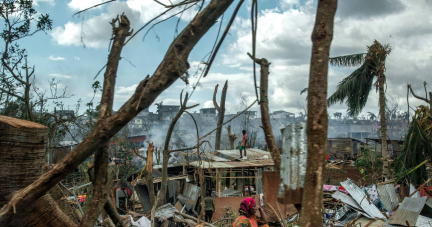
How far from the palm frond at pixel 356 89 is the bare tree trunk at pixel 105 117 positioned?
14333 mm

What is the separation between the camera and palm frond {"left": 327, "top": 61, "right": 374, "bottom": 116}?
48.8 feet

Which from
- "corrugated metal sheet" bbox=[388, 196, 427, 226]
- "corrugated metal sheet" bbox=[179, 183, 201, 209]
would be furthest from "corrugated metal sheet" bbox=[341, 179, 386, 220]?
"corrugated metal sheet" bbox=[179, 183, 201, 209]

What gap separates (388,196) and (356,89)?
298 inches

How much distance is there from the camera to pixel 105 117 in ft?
7.34

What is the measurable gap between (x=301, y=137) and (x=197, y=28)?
3.05 feet

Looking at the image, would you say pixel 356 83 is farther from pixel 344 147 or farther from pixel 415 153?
pixel 344 147

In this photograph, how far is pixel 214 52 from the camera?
6.48ft

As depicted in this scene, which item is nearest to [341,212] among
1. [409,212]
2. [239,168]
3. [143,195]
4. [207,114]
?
[409,212]

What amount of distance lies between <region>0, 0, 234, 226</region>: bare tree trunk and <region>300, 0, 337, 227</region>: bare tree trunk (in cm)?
64

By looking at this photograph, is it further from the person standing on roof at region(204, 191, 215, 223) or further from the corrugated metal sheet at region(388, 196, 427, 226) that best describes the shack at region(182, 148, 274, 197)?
the corrugated metal sheet at region(388, 196, 427, 226)

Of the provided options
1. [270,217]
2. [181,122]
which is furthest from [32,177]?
[181,122]

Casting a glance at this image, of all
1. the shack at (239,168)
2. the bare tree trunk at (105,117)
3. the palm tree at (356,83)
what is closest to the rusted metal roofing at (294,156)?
the bare tree trunk at (105,117)

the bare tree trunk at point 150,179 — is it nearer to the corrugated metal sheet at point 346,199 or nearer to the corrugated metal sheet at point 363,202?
the corrugated metal sheet at point 346,199

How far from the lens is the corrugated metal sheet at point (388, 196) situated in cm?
886
